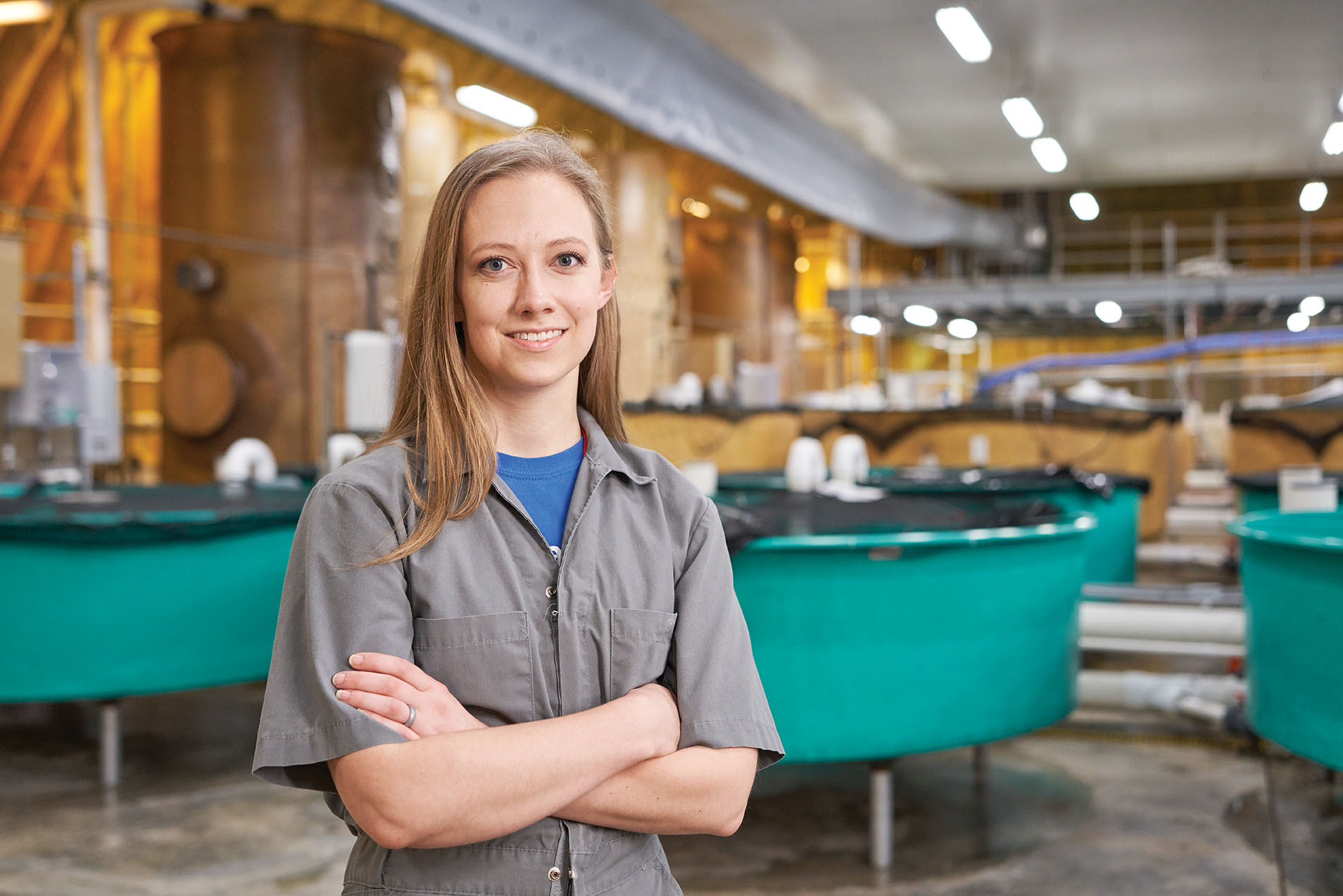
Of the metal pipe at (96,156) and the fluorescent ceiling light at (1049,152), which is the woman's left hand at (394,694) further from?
the fluorescent ceiling light at (1049,152)

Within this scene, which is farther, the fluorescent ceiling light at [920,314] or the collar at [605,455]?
the fluorescent ceiling light at [920,314]

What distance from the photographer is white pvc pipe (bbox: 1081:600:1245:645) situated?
4184 mm

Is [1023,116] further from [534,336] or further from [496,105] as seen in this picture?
[534,336]

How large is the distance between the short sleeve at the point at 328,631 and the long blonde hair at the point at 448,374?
0.14ft

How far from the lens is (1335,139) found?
11789mm

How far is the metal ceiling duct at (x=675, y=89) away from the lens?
562cm

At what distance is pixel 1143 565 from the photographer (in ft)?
27.2

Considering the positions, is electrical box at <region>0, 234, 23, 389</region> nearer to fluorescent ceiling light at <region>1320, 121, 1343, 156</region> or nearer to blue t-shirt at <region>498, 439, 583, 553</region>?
blue t-shirt at <region>498, 439, 583, 553</region>

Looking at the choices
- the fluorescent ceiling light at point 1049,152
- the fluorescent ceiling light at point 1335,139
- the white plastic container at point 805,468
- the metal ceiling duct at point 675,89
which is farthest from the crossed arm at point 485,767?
the fluorescent ceiling light at point 1335,139

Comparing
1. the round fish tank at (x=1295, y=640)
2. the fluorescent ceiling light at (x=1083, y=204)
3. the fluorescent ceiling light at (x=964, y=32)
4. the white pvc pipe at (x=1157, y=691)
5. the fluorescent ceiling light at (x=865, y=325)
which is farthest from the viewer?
the fluorescent ceiling light at (x=1083, y=204)

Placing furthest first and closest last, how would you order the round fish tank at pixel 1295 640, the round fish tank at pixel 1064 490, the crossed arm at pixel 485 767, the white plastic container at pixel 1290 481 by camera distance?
the round fish tank at pixel 1064 490 → the white plastic container at pixel 1290 481 → the round fish tank at pixel 1295 640 → the crossed arm at pixel 485 767

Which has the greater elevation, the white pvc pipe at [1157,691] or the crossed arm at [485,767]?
the crossed arm at [485,767]

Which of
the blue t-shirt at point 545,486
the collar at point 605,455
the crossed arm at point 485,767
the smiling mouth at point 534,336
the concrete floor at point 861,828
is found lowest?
the concrete floor at point 861,828

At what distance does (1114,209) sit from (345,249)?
1587 centimetres
